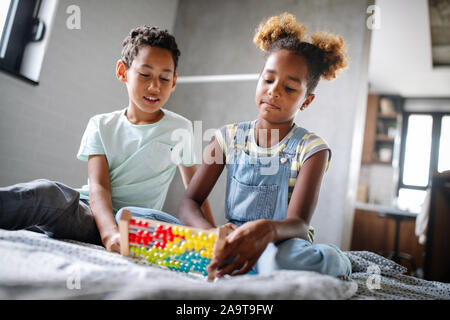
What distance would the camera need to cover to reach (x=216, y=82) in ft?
8.91

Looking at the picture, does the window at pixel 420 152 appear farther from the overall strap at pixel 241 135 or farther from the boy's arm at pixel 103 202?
the boy's arm at pixel 103 202

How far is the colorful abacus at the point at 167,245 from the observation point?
784 mm

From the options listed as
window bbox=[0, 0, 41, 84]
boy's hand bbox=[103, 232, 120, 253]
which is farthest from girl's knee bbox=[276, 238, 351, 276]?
window bbox=[0, 0, 41, 84]

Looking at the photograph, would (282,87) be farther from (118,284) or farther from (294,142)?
(118,284)

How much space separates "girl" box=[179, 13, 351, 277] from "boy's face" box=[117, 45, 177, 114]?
26 centimetres

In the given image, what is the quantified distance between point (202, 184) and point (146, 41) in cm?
56

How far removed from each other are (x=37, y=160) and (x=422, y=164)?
4.92 m

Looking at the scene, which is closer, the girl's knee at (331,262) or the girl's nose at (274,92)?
the girl's knee at (331,262)

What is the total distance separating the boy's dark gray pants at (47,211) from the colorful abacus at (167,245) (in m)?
0.24

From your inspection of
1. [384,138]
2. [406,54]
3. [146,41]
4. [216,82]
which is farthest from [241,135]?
[384,138]

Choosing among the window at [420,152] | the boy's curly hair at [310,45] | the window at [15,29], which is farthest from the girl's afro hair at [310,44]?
the window at [420,152]

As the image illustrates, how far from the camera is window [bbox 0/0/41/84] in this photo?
1.79m
